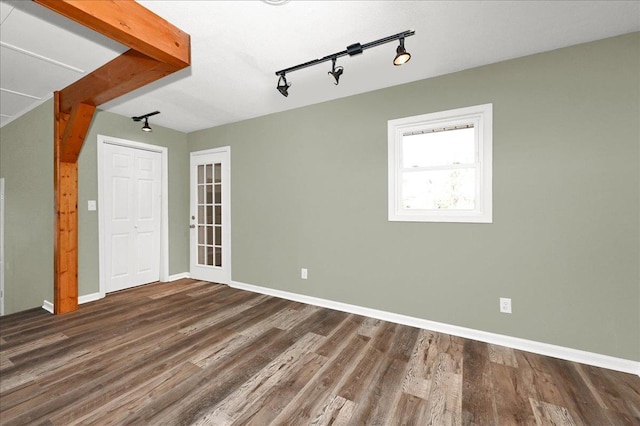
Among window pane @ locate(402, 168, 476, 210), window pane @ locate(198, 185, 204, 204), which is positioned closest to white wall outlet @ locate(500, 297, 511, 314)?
window pane @ locate(402, 168, 476, 210)

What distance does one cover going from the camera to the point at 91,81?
2605 millimetres

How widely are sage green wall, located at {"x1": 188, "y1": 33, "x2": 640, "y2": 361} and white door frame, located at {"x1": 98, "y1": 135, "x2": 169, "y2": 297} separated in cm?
240

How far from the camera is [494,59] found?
2355mm

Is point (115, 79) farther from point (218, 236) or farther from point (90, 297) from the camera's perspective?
point (90, 297)

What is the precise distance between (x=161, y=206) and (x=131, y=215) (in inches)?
17.5

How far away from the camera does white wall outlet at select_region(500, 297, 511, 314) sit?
236cm

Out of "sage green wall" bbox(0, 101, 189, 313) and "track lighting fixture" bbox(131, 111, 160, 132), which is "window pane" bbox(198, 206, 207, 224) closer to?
"sage green wall" bbox(0, 101, 189, 313)

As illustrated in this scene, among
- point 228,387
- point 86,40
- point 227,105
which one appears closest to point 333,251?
point 228,387

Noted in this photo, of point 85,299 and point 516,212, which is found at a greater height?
point 516,212

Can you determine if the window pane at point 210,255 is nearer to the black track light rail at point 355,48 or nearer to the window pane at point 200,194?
the window pane at point 200,194

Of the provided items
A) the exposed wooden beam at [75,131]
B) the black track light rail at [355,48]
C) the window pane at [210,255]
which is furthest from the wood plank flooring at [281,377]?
the black track light rail at [355,48]

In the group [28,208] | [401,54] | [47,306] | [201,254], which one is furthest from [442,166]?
[28,208]

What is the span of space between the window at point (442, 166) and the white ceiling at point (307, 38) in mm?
481

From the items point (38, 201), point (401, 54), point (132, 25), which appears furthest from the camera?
point (38, 201)
